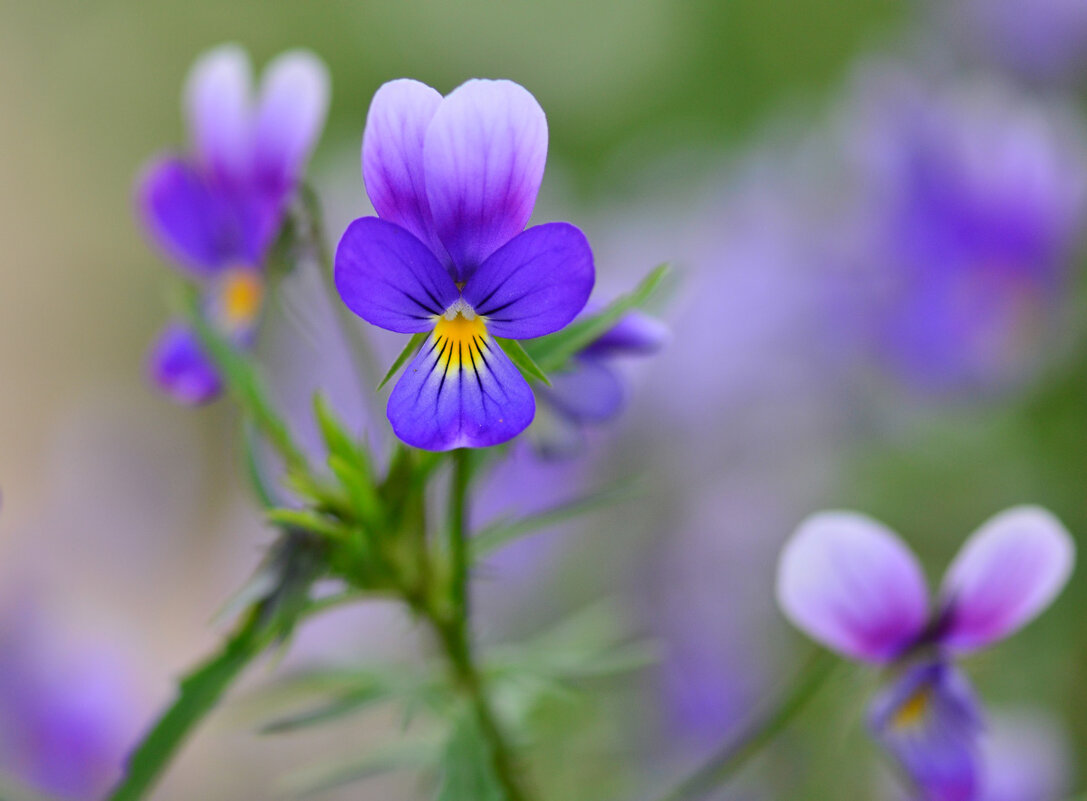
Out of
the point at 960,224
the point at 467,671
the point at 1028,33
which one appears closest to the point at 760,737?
the point at 467,671

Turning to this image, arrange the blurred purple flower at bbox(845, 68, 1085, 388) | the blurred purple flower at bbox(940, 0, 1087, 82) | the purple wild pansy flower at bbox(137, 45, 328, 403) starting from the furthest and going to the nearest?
the blurred purple flower at bbox(940, 0, 1087, 82), the blurred purple flower at bbox(845, 68, 1085, 388), the purple wild pansy flower at bbox(137, 45, 328, 403)

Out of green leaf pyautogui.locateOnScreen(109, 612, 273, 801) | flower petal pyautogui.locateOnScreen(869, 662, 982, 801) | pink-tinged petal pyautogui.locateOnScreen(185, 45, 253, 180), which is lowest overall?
flower petal pyautogui.locateOnScreen(869, 662, 982, 801)

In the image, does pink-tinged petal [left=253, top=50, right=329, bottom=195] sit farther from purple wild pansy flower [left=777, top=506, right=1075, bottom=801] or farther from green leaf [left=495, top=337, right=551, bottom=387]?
purple wild pansy flower [left=777, top=506, right=1075, bottom=801]

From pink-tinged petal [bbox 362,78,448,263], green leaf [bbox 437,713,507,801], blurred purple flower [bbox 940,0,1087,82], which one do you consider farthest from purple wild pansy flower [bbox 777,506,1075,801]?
blurred purple flower [bbox 940,0,1087,82]

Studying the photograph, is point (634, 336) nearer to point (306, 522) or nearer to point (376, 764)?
point (306, 522)

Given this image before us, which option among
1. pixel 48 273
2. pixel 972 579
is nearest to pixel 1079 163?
pixel 972 579

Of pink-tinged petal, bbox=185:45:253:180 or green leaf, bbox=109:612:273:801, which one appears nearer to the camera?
green leaf, bbox=109:612:273:801

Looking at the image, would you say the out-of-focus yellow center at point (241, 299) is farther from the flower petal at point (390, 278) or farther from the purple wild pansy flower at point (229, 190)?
the flower petal at point (390, 278)
